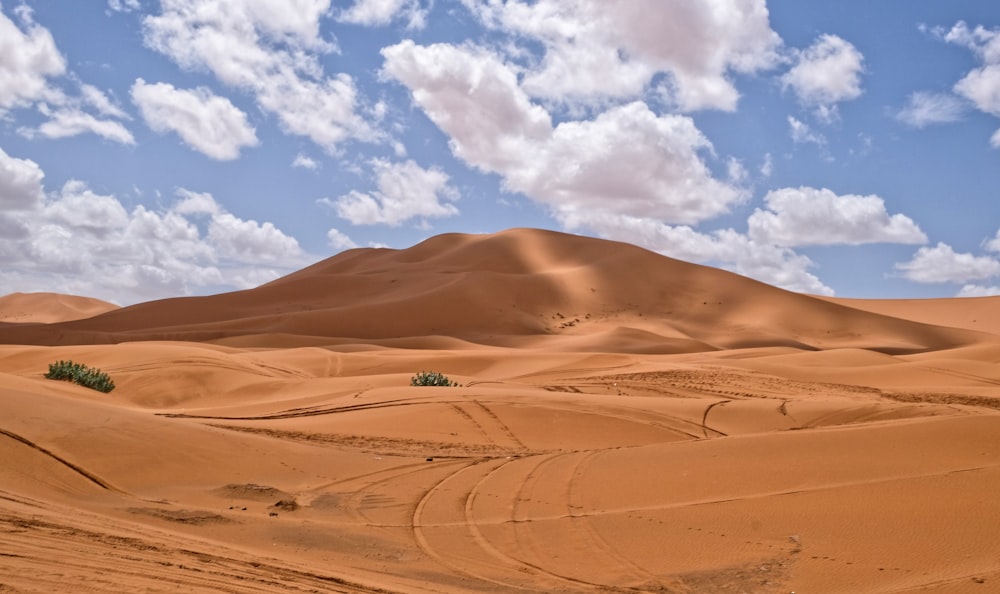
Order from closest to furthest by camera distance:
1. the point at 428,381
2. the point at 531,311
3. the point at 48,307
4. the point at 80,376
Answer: the point at 80,376
the point at 428,381
the point at 531,311
the point at 48,307

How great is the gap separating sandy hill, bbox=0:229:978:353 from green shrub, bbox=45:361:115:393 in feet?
67.5

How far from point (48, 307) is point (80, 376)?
344 ft

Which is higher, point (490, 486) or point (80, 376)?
point (80, 376)

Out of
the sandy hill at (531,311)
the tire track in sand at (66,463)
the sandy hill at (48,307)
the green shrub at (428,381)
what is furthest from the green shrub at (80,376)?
the sandy hill at (48,307)

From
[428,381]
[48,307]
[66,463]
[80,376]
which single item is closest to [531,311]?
[428,381]

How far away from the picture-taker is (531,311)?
5528cm

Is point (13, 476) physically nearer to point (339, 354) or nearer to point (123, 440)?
point (123, 440)

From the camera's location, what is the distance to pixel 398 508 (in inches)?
344

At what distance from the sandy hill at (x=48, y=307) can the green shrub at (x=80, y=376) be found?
298ft

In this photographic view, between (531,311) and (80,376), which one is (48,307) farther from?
(80,376)

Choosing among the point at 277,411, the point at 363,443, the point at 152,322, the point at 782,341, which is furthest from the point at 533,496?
the point at 152,322

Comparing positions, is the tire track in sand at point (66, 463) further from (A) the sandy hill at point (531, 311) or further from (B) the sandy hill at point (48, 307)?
(B) the sandy hill at point (48, 307)

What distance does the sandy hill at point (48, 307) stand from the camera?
104 m

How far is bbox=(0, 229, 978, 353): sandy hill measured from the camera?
4652 cm
